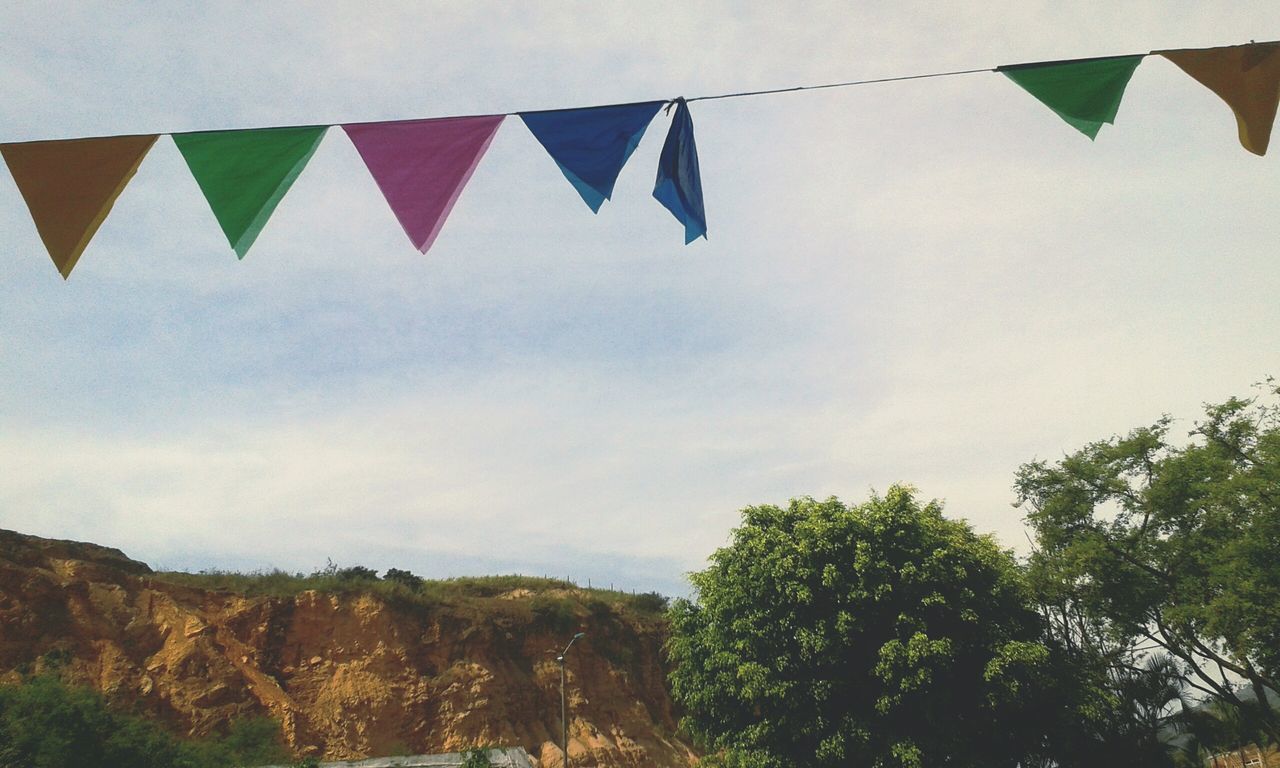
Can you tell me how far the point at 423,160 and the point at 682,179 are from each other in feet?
6.49

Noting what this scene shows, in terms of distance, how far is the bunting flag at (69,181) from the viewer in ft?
20.6

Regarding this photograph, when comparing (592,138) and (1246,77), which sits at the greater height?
(1246,77)

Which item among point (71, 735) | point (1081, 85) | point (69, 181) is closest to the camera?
point (69, 181)

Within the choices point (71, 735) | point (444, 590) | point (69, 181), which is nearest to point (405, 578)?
point (444, 590)

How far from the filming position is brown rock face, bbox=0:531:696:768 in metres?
26.7

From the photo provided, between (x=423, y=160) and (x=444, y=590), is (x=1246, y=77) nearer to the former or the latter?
(x=423, y=160)

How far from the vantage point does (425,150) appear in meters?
6.48

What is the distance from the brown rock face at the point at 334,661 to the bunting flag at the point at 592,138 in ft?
84.0

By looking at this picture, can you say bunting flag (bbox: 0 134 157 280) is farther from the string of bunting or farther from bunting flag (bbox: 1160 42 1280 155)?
bunting flag (bbox: 1160 42 1280 155)

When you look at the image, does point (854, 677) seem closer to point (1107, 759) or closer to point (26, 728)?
point (1107, 759)

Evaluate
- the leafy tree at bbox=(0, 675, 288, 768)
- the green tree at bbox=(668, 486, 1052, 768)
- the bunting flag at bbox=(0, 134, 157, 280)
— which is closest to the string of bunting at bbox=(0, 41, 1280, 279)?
the bunting flag at bbox=(0, 134, 157, 280)

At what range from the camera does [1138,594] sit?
24.0m

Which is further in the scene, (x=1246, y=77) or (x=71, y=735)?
(x=71, y=735)

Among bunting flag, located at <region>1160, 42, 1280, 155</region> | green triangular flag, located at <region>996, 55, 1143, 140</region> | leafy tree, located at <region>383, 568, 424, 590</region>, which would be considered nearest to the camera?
green triangular flag, located at <region>996, 55, 1143, 140</region>
